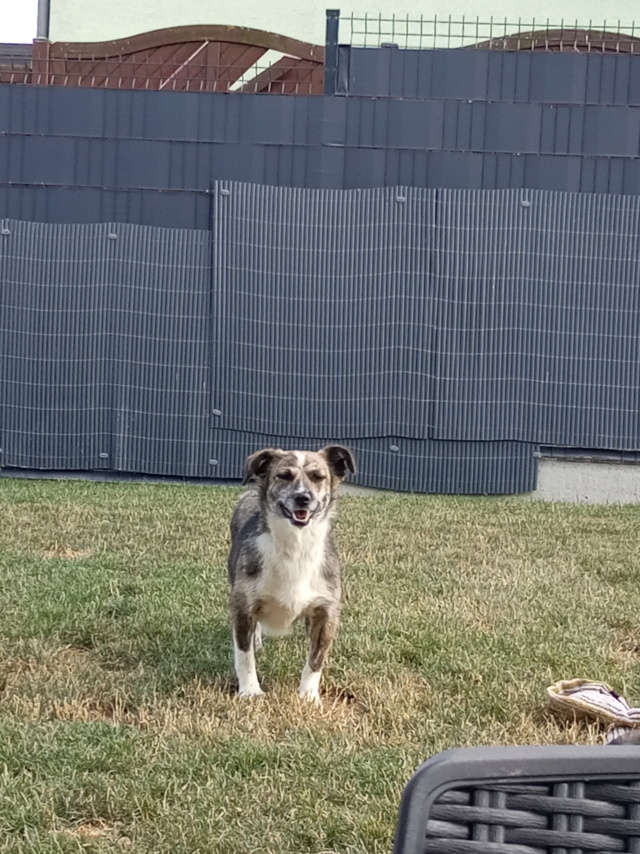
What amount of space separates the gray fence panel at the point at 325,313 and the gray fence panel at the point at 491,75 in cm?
115

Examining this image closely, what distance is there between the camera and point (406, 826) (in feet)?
4.65

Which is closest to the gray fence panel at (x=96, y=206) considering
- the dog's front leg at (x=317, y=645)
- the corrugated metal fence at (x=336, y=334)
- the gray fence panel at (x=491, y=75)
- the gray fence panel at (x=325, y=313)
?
the corrugated metal fence at (x=336, y=334)

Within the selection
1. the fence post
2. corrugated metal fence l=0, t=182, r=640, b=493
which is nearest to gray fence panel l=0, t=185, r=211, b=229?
corrugated metal fence l=0, t=182, r=640, b=493

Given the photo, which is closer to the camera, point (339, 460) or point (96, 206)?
point (339, 460)

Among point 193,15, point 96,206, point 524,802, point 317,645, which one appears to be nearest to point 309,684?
point 317,645

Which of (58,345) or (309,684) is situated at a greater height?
(58,345)

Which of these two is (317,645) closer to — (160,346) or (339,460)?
(339,460)

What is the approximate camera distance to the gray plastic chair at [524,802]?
1.38 meters

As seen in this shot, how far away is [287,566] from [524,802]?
4.22m

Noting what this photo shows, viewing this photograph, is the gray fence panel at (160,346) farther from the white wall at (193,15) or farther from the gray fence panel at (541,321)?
the white wall at (193,15)

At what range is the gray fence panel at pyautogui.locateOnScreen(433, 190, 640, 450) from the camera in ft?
44.0

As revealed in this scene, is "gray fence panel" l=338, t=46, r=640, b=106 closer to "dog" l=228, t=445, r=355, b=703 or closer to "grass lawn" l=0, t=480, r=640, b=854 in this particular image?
"grass lawn" l=0, t=480, r=640, b=854

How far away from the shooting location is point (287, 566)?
561 cm

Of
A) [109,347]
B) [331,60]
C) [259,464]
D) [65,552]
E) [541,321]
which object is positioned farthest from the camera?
[331,60]
